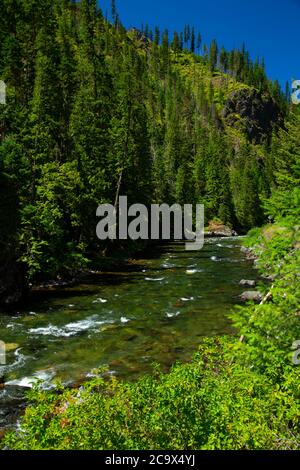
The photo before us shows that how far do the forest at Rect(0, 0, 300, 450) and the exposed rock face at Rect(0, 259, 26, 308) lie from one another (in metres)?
0.07

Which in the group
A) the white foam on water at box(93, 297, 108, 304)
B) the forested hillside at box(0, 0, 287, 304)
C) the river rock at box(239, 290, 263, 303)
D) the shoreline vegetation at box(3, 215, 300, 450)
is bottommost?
the white foam on water at box(93, 297, 108, 304)

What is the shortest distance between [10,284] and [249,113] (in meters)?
175

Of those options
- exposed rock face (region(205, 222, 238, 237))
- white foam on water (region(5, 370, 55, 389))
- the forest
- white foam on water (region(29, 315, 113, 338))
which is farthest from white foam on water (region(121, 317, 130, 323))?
exposed rock face (region(205, 222, 238, 237))

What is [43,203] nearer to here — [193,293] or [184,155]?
[193,293]

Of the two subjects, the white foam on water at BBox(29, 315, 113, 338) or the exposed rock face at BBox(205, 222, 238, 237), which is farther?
the exposed rock face at BBox(205, 222, 238, 237)

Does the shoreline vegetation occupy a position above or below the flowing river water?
above

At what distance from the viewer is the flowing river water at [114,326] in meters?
15.4

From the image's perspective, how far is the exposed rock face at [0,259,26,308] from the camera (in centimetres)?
2506

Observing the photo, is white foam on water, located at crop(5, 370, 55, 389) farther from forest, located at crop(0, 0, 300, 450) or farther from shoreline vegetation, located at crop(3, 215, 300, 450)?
shoreline vegetation, located at crop(3, 215, 300, 450)

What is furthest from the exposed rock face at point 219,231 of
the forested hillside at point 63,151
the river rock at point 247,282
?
the river rock at point 247,282

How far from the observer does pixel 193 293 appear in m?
28.6

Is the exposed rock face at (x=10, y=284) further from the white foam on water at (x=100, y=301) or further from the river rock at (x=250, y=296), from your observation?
the river rock at (x=250, y=296)

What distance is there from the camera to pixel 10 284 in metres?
25.7

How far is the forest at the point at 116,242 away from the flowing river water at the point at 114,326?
1857 mm
